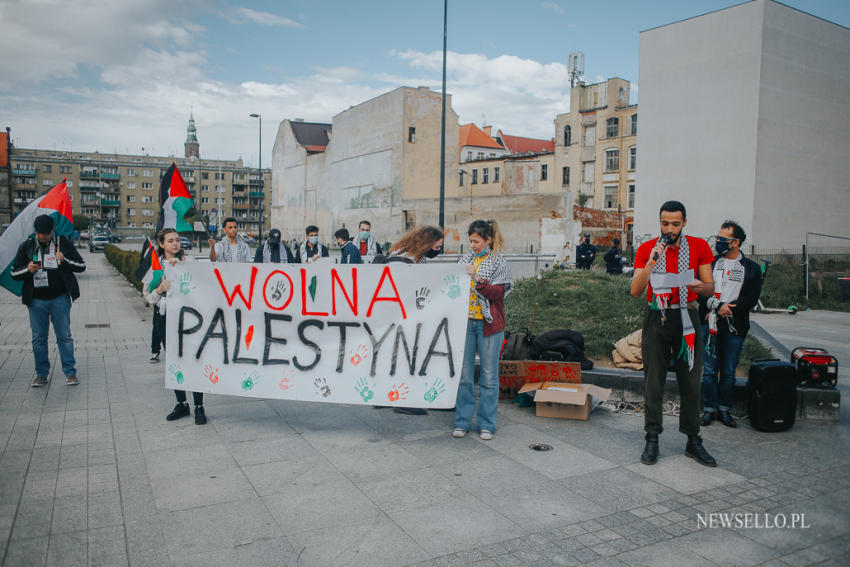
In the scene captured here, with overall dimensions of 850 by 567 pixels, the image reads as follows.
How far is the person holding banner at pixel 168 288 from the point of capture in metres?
6.11

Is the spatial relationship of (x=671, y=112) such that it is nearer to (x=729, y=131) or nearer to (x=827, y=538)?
(x=729, y=131)

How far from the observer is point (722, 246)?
6254 mm

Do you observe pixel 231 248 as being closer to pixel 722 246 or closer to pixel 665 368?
pixel 665 368

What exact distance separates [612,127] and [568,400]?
53.7 meters

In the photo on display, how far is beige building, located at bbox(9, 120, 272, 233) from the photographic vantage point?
382 feet

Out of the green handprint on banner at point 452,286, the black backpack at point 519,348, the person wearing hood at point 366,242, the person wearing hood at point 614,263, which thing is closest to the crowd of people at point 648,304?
the green handprint on banner at point 452,286

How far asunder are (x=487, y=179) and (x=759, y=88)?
4161 centimetres

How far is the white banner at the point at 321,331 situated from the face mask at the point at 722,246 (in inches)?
108

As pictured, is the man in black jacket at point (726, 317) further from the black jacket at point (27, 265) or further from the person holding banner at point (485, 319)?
the black jacket at point (27, 265)

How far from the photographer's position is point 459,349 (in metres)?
5.53

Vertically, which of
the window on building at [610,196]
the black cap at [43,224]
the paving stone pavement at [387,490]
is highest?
the window on building at [610,196]

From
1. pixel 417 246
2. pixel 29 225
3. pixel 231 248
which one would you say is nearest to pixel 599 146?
pixel 231 248

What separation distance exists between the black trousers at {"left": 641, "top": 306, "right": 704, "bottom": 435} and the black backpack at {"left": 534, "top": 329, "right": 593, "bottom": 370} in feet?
6.53

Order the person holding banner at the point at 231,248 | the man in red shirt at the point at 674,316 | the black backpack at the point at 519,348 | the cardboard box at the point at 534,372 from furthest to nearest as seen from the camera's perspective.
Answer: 1. the person holding banner at the point at 231,248
2. the black backpack at the point at 519,348
3. the cardboard box at the point at 534,372
4. the man in red shirt at the point at 674,316
